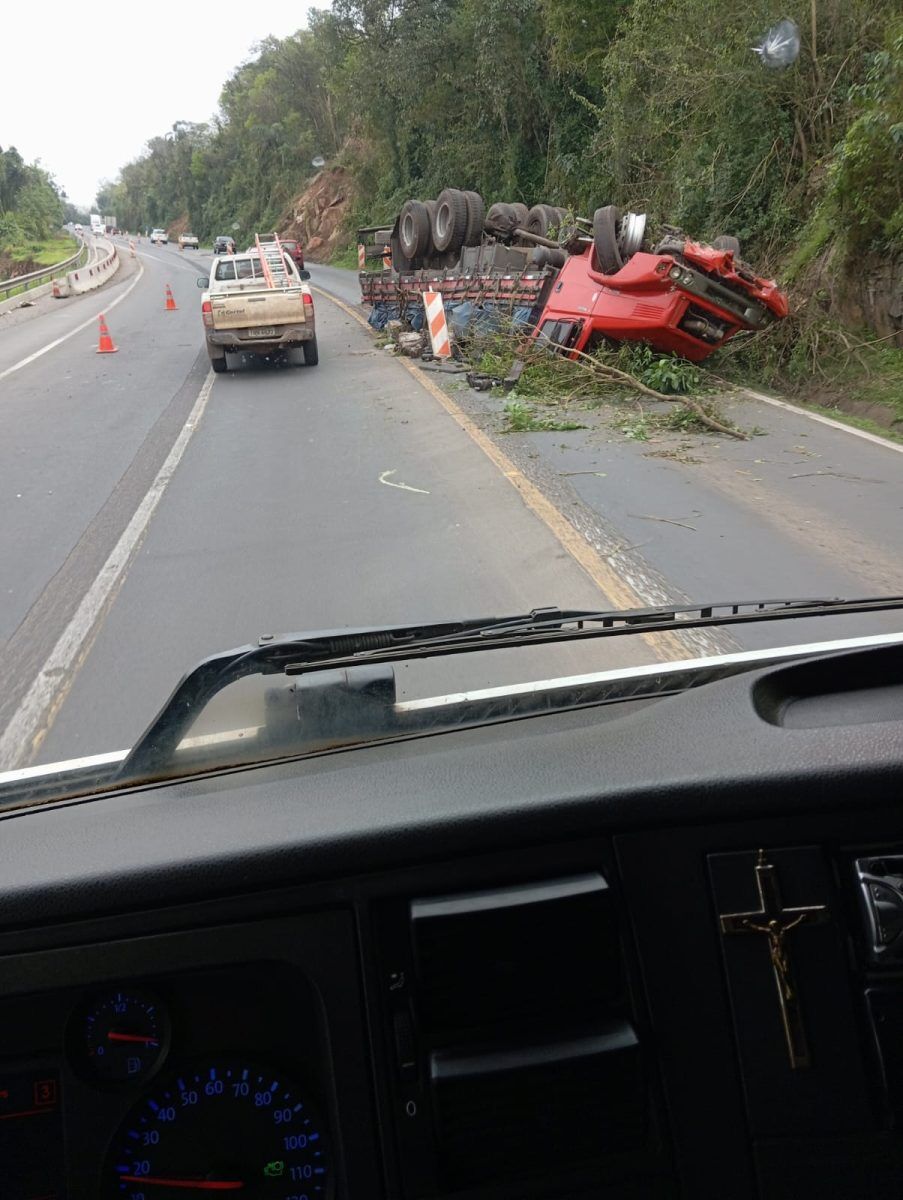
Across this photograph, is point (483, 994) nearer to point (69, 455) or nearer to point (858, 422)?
point (69, 455)

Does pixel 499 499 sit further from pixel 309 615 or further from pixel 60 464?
pixel 60 464

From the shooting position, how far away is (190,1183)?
190 centimetres

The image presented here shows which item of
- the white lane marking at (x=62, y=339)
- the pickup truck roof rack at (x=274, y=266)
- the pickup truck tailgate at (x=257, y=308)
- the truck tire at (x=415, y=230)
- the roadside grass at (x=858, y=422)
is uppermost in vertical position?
the truck tire at (x=415, y=230)

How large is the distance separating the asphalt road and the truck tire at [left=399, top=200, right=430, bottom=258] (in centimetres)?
763

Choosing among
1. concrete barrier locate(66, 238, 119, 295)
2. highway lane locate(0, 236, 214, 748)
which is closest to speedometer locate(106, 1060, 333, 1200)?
highway lane locate(0, 236, 214, 748)

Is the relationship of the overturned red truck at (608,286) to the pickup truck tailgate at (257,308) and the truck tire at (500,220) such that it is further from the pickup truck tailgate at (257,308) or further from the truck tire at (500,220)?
the pickup truck tailgate at (257,308)

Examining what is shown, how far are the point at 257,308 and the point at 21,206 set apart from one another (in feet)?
311

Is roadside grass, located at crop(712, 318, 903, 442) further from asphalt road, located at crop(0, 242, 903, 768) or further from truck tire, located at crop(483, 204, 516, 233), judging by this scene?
truck tire, located at crop(483, 204, 516, 233)

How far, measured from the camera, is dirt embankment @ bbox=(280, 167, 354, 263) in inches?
2512

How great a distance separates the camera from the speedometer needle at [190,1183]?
1899 millimetres

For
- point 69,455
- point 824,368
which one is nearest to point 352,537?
point 69,455

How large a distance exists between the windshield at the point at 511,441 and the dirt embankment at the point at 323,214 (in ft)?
116

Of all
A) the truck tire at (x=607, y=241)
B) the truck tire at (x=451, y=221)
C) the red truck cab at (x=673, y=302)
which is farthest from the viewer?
the truck tire at (x=451, y=221)

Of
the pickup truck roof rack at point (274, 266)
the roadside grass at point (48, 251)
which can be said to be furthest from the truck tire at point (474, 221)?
the roadside grass at point (48, 251)
